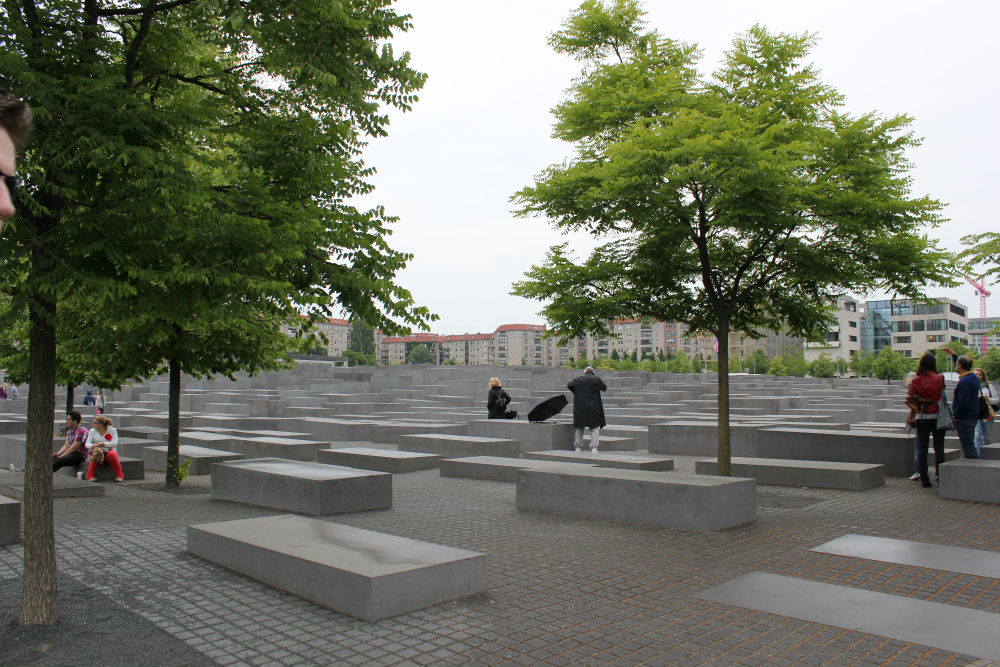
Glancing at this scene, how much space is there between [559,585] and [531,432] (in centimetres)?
1133

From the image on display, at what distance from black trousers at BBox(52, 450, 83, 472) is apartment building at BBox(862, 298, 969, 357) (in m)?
137

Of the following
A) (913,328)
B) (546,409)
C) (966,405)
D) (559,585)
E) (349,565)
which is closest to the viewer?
(349,565)

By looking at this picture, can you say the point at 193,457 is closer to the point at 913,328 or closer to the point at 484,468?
the point at 484,468

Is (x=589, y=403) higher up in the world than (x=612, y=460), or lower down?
higher up

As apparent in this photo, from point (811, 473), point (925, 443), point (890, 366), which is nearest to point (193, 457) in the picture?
point (811, 473)

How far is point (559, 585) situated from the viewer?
647cm

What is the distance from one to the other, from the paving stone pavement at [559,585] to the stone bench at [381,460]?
3.73m

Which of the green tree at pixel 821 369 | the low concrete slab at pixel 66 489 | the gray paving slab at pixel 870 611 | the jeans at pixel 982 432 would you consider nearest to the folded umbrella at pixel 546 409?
the jeans at pixel 982 432

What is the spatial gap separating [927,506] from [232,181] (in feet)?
31.9

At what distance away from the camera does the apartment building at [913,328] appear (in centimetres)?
13562

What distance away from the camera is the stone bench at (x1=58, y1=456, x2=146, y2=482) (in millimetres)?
14242

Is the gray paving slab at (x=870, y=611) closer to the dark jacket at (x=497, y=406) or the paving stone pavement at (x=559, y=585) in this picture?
the paving stone pavement at (x=559, y=585)

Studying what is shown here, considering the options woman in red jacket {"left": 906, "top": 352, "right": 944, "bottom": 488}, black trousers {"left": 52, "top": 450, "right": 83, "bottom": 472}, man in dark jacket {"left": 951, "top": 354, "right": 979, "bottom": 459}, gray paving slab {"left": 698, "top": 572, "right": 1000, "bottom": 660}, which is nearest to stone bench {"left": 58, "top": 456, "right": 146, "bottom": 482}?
black trousers {"left": 52, "top": 450, "right": 83, "bottom": 472}

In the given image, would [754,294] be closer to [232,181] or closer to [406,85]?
[406,85]
